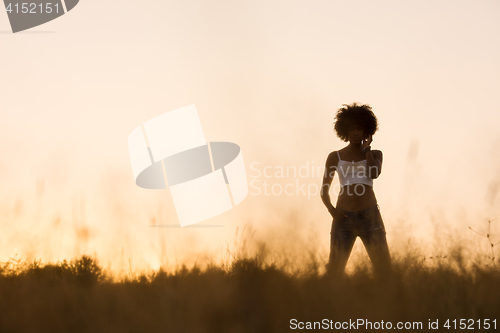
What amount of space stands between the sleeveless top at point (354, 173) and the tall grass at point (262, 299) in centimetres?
69

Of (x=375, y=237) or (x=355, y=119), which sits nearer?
(x=375, y=237)

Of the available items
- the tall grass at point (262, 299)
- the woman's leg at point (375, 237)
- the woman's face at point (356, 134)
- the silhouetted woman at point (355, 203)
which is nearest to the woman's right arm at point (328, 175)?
the silhouetted woman at point (355, 203)

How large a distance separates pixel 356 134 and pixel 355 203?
2.21 feet

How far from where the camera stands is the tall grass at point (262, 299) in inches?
100

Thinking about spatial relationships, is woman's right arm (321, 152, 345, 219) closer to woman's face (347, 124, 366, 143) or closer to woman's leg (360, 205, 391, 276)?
woman's face (347, 124, 366, 143)

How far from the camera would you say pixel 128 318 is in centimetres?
267

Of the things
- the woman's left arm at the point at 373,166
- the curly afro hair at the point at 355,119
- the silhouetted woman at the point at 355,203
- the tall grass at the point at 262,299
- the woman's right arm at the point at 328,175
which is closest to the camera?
the tall grass at the point at 262,299

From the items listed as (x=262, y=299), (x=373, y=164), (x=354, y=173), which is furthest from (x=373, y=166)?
(x=262, y=299)

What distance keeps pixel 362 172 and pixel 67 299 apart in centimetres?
260

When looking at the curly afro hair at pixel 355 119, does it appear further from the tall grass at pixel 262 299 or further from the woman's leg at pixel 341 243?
the tall grass at pixel 262 299

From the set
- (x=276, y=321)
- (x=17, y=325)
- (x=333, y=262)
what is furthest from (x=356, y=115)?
(x=17, y=325)

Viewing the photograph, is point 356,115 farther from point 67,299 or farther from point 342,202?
point 67,299

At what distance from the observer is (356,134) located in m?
3.75

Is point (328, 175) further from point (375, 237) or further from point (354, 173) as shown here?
point (375, 237)
